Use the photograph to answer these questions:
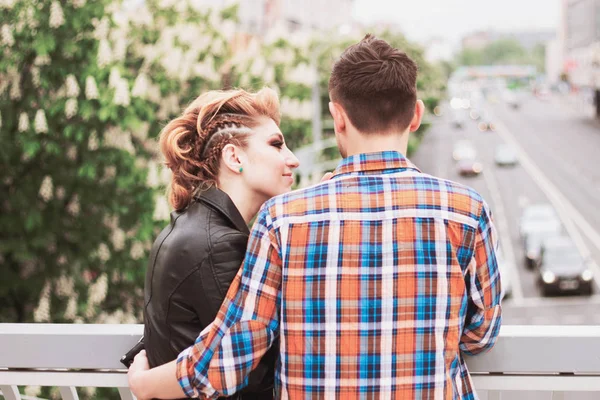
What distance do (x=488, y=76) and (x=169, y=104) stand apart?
7466cm

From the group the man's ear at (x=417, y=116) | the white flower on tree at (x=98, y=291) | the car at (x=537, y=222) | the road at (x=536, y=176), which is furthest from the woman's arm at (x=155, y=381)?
the car at (x=537, y=222)

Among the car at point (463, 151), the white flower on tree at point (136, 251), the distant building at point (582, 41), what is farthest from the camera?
the car at point (463, 151)

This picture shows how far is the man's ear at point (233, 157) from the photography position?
1564 mm

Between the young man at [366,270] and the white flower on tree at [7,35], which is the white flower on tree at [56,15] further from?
the young man at [366,270]

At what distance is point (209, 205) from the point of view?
4.93ft

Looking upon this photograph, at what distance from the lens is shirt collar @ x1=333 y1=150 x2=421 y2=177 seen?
51.2 inches

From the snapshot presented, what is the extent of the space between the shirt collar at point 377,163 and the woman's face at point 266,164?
0.29 meters

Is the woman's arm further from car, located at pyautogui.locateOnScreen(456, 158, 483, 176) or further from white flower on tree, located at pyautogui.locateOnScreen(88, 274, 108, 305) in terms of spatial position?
car, located at pyautogui.locateOnScreen(456, 158, 483, 176)

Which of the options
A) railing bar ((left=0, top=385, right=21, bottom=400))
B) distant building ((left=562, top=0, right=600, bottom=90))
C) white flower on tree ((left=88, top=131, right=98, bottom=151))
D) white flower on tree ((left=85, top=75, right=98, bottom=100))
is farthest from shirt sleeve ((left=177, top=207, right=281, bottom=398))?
distant building ((left=562, top=0, right=600, bottom=90))

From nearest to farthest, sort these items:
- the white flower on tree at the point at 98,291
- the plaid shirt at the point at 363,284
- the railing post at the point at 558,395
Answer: the plaid shirt at the point at 363,284
the railing post at the point at 558,395
the white flower on tree at the point at 98,291

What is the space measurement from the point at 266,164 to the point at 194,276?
1.07ft

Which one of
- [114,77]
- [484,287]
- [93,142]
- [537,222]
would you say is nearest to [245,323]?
[484,287]

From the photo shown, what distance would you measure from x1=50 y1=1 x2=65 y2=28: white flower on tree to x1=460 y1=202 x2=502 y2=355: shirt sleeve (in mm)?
6549

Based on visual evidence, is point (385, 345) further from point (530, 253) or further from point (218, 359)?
point (530, 253)
